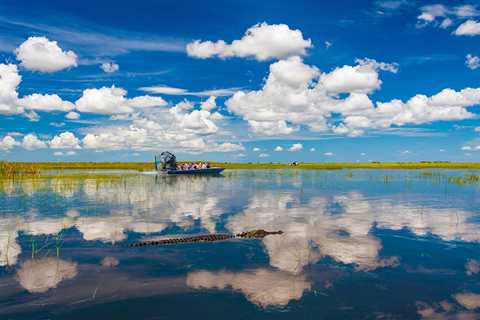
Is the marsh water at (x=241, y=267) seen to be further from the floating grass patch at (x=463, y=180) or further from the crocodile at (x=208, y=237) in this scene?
the floating grass patch at (x=463, y=180)

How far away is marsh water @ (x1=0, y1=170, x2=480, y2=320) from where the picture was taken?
→ 434 inches

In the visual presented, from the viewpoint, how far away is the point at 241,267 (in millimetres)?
14688

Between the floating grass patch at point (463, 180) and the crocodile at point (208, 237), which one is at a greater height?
the floating grass patch at point (463, 180)

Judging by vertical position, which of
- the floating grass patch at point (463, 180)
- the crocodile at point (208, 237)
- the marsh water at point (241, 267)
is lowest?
the marsh water at point (241, 267)

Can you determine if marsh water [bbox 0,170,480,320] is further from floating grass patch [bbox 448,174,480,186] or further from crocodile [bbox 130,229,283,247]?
floating grass patch [bbox 448,174,480,186]

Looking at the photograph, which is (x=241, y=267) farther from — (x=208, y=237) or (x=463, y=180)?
(x=463, y=180)

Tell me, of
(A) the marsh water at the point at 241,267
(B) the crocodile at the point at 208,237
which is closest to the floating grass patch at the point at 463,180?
(A) the marsh water at the point at 241,267

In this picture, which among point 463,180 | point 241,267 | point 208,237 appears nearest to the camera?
point 241,267

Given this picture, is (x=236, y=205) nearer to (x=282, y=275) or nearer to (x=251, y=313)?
(x=282, y=275)

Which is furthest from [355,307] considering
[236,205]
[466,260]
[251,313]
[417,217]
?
[236,205]

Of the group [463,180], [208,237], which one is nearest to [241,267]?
[208,237]

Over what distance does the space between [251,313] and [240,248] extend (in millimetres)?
7000

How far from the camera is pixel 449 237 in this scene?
2028 centimetres

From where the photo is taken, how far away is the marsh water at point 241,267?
11.0 metres
